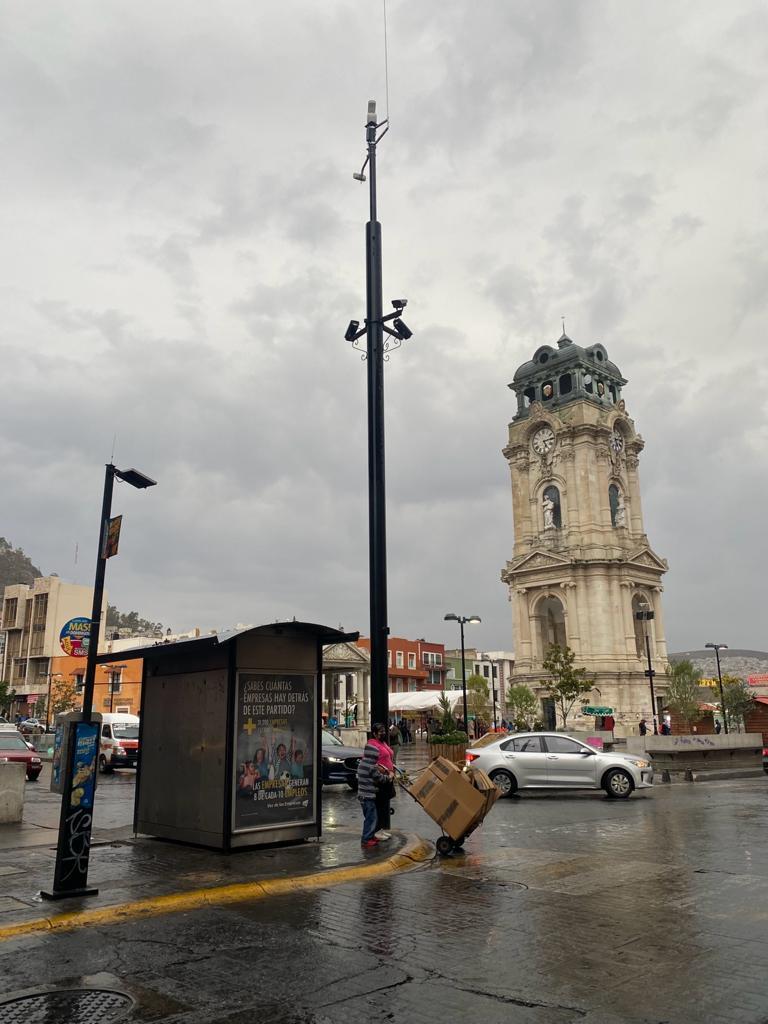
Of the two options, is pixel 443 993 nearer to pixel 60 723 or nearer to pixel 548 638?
pixel 60 723

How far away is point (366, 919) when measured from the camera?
730cm

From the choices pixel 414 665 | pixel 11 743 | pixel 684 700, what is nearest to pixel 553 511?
pixel 684 700

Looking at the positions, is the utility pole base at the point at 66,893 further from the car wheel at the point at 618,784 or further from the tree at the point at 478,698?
the tree at the point at 478,698

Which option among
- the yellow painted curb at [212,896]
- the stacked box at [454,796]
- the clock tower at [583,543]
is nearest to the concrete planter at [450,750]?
the stacked box at [454,796]

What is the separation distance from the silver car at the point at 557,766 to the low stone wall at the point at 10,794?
1035 centimetres

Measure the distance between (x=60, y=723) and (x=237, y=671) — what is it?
2.65 metres

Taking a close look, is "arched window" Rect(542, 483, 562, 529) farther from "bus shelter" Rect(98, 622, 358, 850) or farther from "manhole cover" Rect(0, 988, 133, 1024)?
"manhole cover" Rect(0, 988, 133, 1024)

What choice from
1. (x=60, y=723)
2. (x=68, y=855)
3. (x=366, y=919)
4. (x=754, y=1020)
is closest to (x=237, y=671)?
(x=60, y=723)

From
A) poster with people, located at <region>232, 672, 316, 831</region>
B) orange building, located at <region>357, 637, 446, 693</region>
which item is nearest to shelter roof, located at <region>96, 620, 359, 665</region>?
poster with people, located at <region>232, 672, 316, 831</region>

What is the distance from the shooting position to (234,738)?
10.7 metres

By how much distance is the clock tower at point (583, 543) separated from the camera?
6544cm

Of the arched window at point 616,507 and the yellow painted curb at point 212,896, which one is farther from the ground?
the arched window at point 616,507

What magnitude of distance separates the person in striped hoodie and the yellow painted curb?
634 millimetres

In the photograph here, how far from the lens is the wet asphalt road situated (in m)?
5.03
